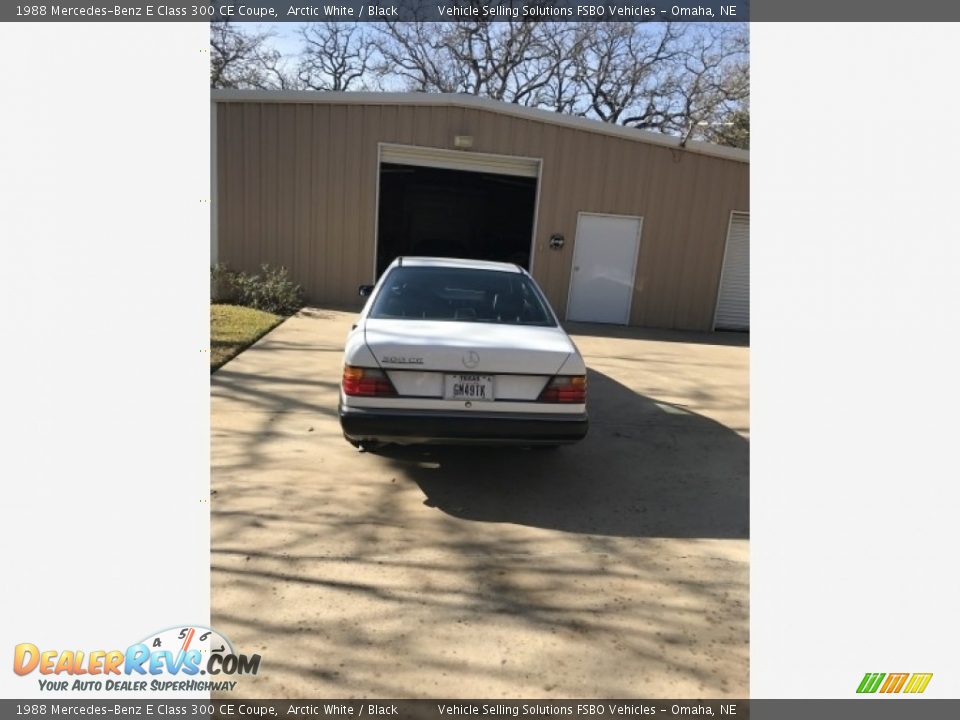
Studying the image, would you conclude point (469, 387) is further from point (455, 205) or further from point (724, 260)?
point (455, 205)

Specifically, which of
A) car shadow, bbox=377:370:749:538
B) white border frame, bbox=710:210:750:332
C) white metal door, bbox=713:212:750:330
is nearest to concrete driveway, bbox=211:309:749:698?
car shadow, bbox=377:370:749:538

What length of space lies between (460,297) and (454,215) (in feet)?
33.6

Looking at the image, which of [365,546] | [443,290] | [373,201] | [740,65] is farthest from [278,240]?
[740,65]

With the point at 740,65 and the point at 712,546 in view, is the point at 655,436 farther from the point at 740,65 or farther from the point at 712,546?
the point at 740,65

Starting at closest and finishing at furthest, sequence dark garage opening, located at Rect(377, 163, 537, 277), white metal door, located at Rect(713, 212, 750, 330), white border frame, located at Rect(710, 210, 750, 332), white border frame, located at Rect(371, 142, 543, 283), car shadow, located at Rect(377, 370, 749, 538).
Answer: car shadow, located at Rect(377, 370, 749, 538) → white border frame, located at Rect(371, 142, 543, 283) → white border frame, located at Rect(710, 210, 750, 332) → white metal door, located at Rect(713, 212, 750, 330) → dark garage opening, located at Rect(377, 163, 537, 277)

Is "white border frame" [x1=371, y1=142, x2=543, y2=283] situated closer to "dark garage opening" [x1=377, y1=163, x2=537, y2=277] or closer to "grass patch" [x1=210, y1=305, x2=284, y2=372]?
"dark garage opening" [x1=377, y1=163, x2=537, y2=277]

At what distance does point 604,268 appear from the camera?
466 inches

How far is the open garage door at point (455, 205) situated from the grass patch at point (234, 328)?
3178 mm

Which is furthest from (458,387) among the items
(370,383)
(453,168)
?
(453,168)

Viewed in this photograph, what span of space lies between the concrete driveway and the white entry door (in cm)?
643

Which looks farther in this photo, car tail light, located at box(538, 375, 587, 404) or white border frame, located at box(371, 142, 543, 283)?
white border frame, located at box(371, 142, 543, 283)

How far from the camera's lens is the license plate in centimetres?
369
